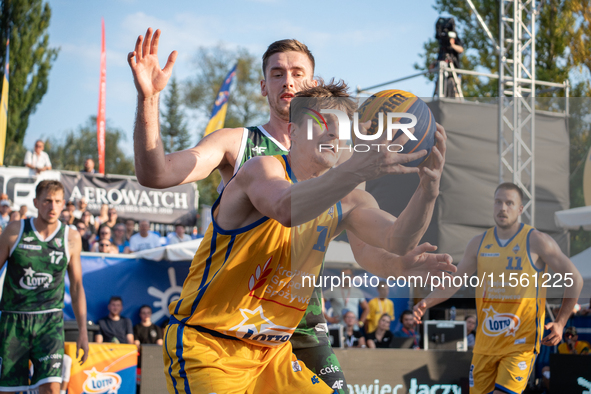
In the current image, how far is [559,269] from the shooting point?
15.1ft

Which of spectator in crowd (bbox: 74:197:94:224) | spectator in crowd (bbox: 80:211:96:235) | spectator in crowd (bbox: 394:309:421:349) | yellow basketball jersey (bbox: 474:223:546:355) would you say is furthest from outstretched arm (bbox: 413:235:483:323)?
spectator in crowd (bbox: 74:197:94:224)

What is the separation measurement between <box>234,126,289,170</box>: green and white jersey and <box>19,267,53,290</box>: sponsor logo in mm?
3629

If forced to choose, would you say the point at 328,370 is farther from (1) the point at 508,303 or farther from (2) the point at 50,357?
(2) the point at 50,357

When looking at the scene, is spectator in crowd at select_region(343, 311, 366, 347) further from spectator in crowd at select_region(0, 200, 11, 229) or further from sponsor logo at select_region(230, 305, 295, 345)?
sponsor logo at select_region(230, 305, 295, 345)

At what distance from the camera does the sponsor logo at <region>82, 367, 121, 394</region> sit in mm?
7230

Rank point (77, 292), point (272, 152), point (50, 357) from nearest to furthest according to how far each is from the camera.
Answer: point (272, 152) < point (50, 357) < point (77, 292)

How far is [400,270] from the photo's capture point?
281 cm

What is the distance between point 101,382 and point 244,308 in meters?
5.40

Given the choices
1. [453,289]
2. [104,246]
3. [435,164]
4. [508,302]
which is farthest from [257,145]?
[104,246]

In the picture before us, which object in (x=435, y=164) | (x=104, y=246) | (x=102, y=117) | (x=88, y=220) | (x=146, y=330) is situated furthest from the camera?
(x=102, y=117)

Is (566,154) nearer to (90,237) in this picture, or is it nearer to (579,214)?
(579,214)

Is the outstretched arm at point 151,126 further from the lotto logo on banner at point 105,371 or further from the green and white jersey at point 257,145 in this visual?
the lotto logo on banner at point 105,371

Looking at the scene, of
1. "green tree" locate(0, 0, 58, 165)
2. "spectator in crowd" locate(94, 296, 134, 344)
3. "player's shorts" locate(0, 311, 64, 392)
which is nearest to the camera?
"player's shorts" locate(0, 311, 64, 392)

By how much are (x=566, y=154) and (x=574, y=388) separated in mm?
3856
